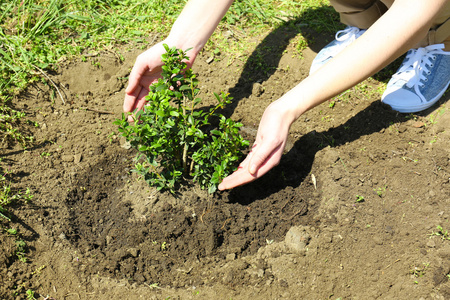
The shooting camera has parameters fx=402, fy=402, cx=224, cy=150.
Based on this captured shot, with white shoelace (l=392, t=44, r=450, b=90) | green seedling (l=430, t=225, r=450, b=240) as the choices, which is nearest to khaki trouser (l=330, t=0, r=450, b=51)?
white shoelace (l=392, t=44, r=450, b=90)

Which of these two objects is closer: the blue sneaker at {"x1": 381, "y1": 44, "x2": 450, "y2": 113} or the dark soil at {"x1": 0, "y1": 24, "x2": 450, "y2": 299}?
the dark soil at {"x1": 0, "y1": 24, "x2": 450, "y2": 299}

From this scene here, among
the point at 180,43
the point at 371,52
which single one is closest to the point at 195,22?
the point at 180,43

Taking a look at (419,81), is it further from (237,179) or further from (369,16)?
(237,179)

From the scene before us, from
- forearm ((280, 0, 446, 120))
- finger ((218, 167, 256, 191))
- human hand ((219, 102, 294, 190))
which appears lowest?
finger ((218, 167, 256, 191))

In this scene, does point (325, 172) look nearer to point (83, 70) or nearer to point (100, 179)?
point (100, 179)

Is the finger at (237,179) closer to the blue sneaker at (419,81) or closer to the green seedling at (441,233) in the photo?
the green seedling at (441,233)

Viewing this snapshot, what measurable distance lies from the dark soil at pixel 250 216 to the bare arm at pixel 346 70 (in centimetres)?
46

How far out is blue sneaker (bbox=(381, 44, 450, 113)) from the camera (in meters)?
3.54

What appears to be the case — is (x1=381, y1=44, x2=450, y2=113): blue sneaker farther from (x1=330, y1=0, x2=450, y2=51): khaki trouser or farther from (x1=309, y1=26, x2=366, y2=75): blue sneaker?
(x1=309, y1=26, x2=366, y2=75): blue sneaker

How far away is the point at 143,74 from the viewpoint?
3.15m

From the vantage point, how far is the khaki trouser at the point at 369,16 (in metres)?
3.64

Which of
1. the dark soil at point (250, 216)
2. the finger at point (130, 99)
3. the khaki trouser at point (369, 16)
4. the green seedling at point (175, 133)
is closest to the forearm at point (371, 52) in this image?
the green seedling at point (175, 133)

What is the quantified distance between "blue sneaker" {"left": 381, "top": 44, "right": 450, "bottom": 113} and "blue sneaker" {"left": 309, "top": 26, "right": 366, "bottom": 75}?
1.75 ft

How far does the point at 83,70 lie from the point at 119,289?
224 cm
